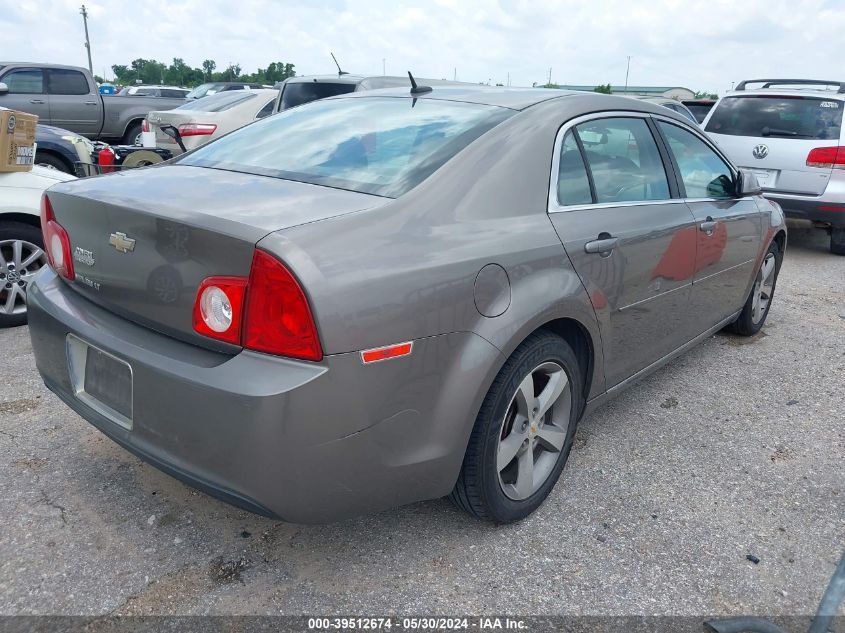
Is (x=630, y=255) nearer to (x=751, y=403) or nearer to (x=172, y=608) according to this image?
(x=751, y=403)

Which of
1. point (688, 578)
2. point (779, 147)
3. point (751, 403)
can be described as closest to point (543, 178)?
point (688, 578)

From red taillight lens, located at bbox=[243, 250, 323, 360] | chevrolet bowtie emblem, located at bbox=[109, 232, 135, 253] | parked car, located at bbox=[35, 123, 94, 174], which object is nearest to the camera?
red taillight lens, located at bbox=[243, 250, 323, 360]

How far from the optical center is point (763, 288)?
4.74 metres

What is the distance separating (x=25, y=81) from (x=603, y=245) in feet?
40.9

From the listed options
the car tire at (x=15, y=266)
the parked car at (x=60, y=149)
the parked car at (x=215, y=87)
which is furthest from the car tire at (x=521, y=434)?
the parked car at (x=215, y=87)

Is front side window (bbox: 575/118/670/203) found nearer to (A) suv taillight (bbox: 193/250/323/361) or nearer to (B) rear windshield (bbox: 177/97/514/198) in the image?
(B) rear windshield (bbox: 177/97/514/198)

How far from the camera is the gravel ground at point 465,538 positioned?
215 centimetres

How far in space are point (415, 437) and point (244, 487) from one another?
0.50 m

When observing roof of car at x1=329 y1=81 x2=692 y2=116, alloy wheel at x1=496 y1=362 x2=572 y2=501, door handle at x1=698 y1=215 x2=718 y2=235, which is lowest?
alloy wheel at x1=496 y1=362 x2=572 y2=501

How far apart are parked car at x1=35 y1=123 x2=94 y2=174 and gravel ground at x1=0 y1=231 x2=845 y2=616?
489cm

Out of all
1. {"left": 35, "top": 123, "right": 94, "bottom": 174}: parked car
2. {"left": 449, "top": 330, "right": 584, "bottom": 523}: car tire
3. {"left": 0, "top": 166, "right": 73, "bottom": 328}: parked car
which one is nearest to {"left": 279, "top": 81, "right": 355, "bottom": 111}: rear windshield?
{"left": 35, "top": 123, "right": 94, "bottom": 174}: parked car

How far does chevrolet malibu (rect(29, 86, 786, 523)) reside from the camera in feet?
5.97

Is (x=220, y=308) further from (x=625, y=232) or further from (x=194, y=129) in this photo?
(x=194, y=129)

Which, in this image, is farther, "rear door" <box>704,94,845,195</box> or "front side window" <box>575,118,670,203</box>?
"rear door" <box>704,94,845,195</box>
